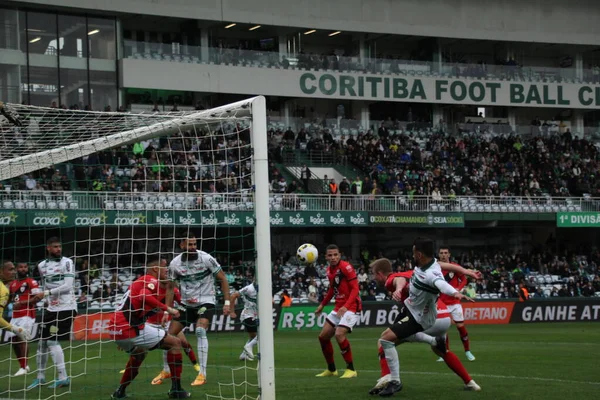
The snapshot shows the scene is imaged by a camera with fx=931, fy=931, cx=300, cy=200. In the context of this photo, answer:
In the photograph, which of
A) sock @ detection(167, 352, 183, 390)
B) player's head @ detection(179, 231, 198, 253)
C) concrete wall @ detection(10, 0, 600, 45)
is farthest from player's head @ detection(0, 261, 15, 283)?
concrete wall @ detection(10, 0, 600, 45)

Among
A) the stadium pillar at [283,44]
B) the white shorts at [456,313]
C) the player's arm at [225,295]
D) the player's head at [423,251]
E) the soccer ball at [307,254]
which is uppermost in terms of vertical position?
the stadium pillar at [283,44]

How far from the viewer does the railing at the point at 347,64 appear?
144 ft

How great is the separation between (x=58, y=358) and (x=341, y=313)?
168 inches

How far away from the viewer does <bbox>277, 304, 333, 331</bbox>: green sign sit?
1198 inches

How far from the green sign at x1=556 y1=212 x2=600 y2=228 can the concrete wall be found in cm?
1194

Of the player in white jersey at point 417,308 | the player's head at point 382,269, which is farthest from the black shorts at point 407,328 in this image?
the player's head at point 382,269

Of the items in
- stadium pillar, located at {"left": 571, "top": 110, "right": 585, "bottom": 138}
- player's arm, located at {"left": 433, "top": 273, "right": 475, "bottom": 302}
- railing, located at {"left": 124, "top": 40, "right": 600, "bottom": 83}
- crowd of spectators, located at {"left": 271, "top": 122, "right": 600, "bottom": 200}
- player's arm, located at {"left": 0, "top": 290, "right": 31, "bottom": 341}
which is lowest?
player's arm, located at {"left": 0, "top": 290, "right": 31, "bottom": 341}

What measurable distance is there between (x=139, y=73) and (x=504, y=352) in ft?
90.5

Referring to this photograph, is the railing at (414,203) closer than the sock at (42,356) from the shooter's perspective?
No

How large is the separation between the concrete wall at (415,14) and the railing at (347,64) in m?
1.53

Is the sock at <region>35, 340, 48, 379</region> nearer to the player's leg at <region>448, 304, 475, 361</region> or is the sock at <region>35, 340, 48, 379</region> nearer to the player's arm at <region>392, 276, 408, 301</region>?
the player's arm at <region>392, 276, 408, 301</region>

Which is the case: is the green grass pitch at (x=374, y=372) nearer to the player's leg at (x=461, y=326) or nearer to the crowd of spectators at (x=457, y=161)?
the player's leg at (x=461, y=326)

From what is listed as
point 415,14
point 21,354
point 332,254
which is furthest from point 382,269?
point 415,14

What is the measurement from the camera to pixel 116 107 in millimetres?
43000
